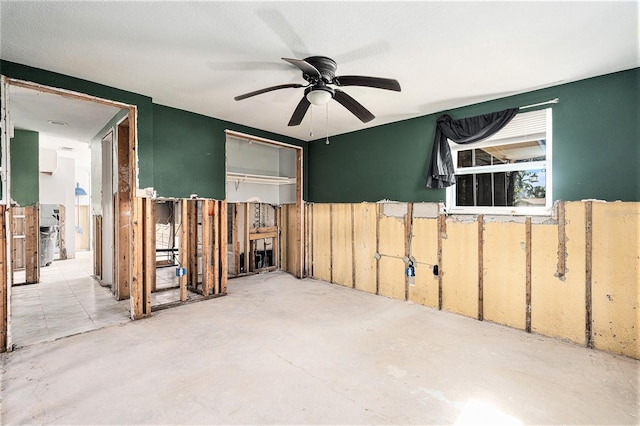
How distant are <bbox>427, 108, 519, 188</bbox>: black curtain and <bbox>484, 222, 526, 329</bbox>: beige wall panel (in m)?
0.84

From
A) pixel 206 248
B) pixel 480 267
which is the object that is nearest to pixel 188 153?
pixel 206 248

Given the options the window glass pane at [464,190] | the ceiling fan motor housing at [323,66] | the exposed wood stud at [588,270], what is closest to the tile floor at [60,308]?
the ceiling fan motor housing at [323,66]

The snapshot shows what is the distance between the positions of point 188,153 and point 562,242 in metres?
4.72

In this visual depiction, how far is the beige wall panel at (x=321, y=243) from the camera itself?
5.46m

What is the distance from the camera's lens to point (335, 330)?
3.24m

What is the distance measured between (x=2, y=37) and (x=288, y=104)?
2.62 meters

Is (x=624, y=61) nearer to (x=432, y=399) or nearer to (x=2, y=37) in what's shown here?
(x=432, y=399)

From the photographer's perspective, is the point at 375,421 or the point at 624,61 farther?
the point at 624,61

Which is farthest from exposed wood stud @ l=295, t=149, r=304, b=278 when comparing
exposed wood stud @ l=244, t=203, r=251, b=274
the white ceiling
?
the white ceiling

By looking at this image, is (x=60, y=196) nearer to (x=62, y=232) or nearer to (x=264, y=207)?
(x=62, y=232)

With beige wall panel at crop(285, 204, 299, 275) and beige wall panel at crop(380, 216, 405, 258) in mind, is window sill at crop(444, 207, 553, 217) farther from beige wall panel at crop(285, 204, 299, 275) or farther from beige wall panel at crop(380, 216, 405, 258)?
beige wall panel at crop(285, 204, 299, 275)

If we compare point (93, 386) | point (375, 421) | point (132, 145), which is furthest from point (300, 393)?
point (132, 145)

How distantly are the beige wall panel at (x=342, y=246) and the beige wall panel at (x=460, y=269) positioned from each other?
1.61m

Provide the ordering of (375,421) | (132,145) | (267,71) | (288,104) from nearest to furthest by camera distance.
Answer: (375,421), (267,71), (132,145), (288,104)
